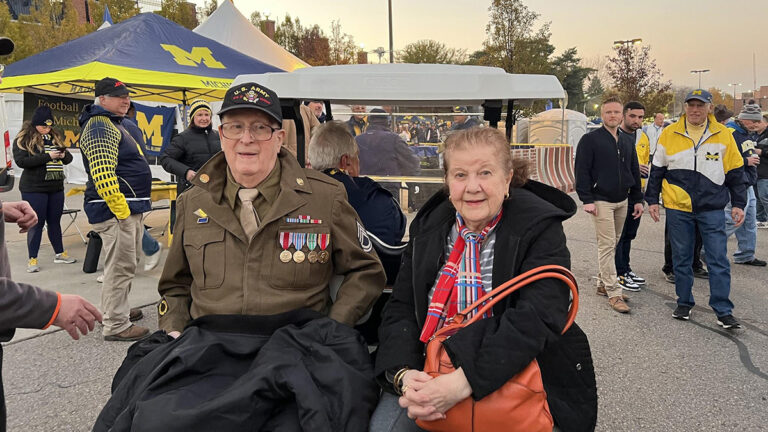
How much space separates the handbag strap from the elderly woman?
3 cm

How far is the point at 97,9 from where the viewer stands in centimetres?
2084

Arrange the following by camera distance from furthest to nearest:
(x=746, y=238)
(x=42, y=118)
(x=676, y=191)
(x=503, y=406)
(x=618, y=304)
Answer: (x=746, y=238)
(x=42, y=118)
(x=618, y=304)
(x=676, y=191)
(x=503, y=406)

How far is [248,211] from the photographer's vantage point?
7.32 feet

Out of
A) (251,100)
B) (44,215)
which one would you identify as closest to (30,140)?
(44,215)

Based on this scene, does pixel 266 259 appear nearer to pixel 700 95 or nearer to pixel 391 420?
pixel 391 420

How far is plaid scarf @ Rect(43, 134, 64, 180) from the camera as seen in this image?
20.5 feet

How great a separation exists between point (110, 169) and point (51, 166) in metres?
2.83

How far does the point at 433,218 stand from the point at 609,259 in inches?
140

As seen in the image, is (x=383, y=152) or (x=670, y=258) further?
(x=670, y=258)

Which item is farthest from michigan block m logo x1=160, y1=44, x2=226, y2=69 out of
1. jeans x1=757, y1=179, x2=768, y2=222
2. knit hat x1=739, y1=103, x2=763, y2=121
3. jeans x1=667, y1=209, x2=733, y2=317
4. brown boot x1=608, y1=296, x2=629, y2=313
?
jeans x1=757, y1=179, x2=768, y2=222

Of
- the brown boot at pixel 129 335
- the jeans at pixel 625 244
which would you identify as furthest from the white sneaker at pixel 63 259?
the jeans at pixel 625 244

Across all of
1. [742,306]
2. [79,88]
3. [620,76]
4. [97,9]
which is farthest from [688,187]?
[97,9]

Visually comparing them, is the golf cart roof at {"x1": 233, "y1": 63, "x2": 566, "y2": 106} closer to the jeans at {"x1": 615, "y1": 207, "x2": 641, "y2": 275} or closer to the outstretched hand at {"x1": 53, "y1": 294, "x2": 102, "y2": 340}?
the outstretched hand at {"x1": 53, "y1": 294, "x2": 102, "y2": 340}

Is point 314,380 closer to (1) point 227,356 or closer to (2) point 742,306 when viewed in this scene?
(1) point 227,356
